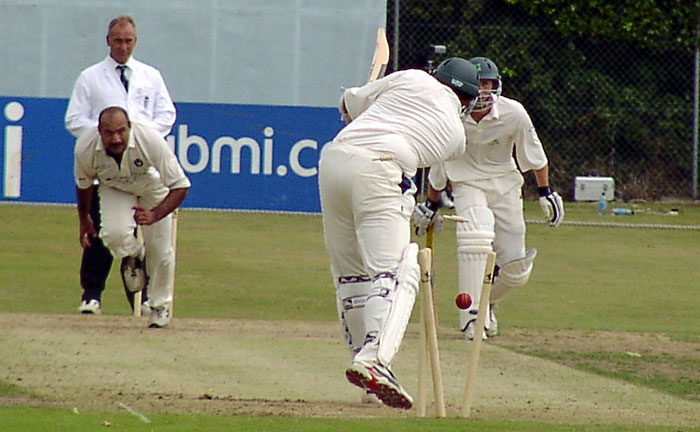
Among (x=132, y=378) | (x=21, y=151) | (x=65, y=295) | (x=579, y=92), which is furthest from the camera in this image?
(x=579, y=92)

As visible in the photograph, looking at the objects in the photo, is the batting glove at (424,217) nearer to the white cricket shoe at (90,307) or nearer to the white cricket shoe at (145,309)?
the white cricket shoe at (145,309)

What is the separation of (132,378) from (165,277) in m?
1.95

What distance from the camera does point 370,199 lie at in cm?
576

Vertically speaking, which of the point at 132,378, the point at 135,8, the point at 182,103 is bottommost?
the point at 132,378

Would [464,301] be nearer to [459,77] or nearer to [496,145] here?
[459,77]

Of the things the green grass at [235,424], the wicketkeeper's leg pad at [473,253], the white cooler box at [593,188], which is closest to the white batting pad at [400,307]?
the green grass at [235,424]

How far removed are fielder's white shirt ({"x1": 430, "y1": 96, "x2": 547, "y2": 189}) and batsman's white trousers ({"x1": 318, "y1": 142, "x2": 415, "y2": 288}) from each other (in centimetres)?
265

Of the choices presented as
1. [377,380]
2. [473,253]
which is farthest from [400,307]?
[473,253]

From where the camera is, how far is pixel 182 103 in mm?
15375

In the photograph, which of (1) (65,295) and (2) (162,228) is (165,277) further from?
(1) (65,295)

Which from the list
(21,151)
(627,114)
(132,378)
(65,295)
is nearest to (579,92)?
(627,114)

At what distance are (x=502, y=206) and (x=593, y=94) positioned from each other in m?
11.3

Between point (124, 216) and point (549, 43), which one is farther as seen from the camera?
point (549, 43)

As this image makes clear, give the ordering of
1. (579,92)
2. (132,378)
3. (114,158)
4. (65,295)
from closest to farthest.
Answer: (132,378)
(114,158)
(65,295)
(579,92)
